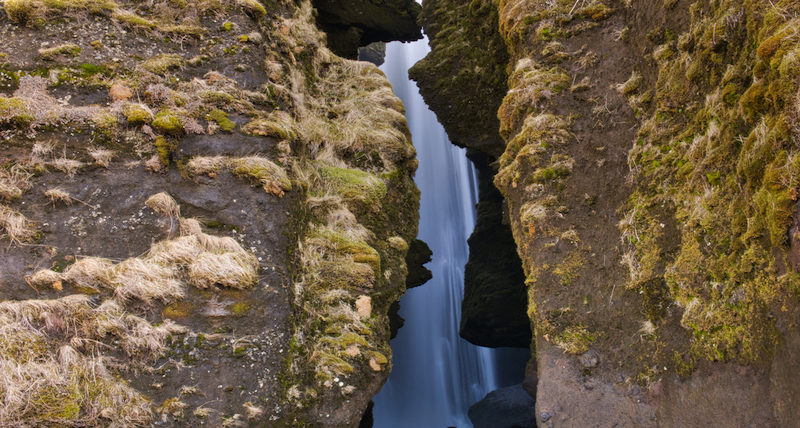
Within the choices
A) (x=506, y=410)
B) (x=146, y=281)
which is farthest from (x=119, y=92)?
(x=506, y=410)

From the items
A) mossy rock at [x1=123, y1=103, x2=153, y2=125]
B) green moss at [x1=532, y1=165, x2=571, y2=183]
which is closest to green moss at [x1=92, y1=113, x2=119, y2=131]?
mossy rock at [x1=123, y1=103, x2=153, y2=125]

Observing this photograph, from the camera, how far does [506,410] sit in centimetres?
1282

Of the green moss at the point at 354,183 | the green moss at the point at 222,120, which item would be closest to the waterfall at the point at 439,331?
the green moss at the point at 354,183

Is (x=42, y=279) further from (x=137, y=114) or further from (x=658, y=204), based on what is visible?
(x=658, y=204)

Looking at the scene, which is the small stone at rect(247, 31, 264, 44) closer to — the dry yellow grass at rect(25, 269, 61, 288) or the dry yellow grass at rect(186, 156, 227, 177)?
the dry yellow grass at rect(186, 156, 227, 177)

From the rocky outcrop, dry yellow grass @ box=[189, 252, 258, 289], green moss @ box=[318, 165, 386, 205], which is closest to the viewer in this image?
dry yellow grass @ box=[189, 252, 258, 289]

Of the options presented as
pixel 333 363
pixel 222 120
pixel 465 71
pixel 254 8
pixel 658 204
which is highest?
pixel 465 71

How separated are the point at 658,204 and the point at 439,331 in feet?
54.1

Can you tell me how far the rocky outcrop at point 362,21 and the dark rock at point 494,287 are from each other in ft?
20.1

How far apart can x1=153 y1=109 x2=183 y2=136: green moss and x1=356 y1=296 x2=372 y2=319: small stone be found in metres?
2.61

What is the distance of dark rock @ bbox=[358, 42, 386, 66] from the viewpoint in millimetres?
21031

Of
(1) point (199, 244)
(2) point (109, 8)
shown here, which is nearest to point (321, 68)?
(2) point (109, 8)

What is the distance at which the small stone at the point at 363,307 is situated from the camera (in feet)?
15.5

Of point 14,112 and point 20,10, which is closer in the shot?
point 14,112
